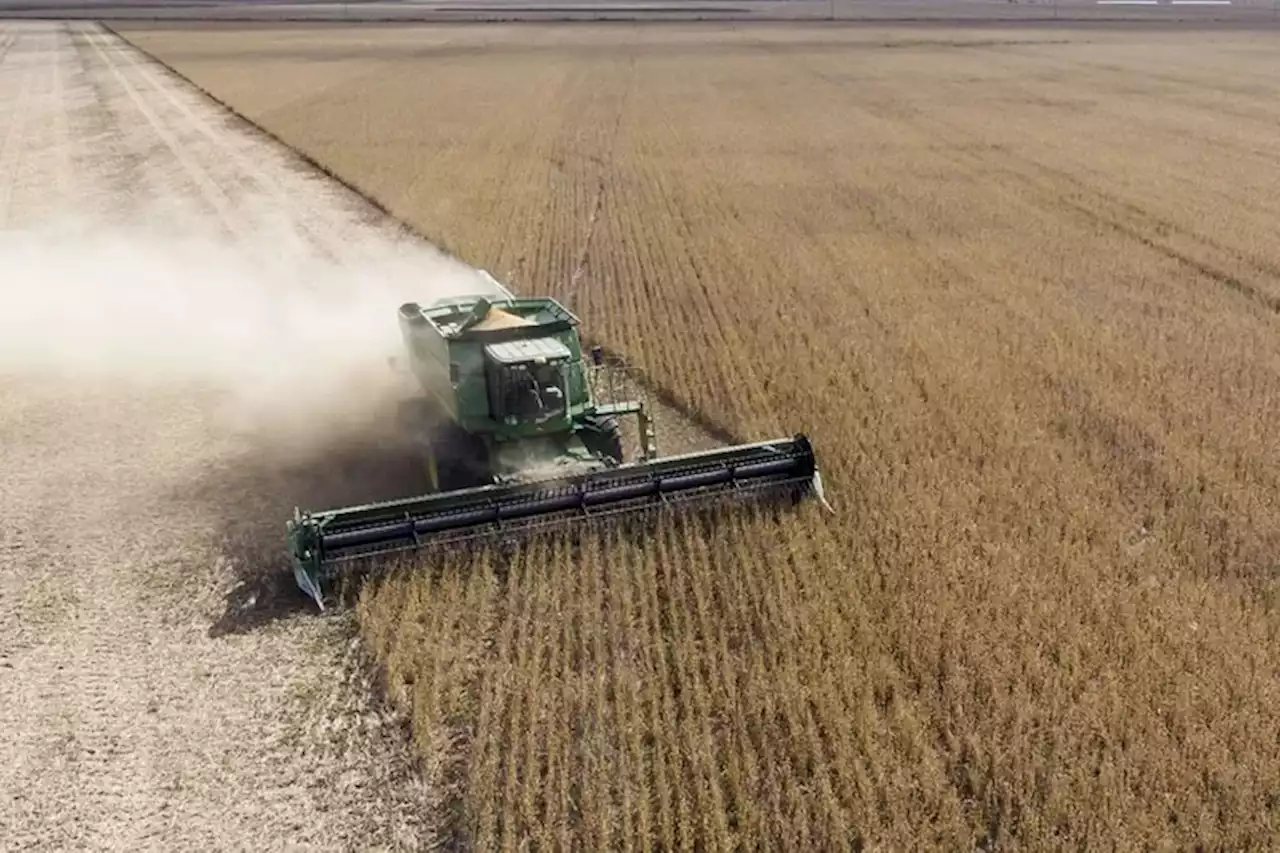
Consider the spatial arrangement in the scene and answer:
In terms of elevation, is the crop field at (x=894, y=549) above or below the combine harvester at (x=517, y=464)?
below

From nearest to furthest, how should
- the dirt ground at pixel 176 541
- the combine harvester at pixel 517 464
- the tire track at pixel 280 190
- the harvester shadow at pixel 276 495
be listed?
the dirt ground at pixel 176 541
the harvester shadow at pixel 276 495
the combine harvester at pixel 517 464
the tire track at pixel 280 190

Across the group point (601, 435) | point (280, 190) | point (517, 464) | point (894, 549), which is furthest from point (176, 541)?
point (280, 190)

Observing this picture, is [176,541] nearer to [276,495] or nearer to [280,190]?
[276,495]

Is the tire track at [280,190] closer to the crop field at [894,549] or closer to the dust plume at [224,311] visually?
the dust plume at [224,311]

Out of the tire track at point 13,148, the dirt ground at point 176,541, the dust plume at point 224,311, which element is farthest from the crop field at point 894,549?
the tire track at point 13,148

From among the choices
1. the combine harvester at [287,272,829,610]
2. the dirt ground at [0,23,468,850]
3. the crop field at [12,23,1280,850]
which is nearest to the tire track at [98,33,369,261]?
the dirt ground at [0,23,468,850]

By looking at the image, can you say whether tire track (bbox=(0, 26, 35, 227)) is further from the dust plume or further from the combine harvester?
the combine harvester
